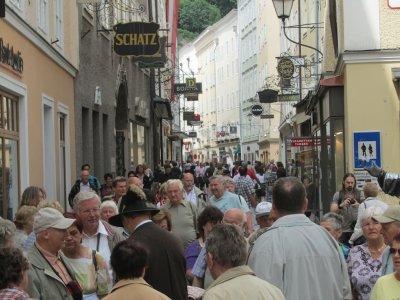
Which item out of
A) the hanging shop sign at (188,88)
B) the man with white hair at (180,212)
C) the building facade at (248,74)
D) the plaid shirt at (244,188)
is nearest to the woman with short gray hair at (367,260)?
→ the man with white hair at (180,212)

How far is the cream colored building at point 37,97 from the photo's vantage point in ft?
45.6

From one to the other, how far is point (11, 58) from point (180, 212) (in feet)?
15.2

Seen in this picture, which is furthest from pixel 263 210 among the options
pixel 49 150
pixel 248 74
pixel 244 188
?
pixel 248 74

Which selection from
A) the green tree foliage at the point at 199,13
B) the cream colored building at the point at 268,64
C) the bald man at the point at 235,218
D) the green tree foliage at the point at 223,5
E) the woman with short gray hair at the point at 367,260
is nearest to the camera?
the woman with short gray hair at the point at 367,260

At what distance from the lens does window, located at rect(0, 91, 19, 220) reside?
13617mm

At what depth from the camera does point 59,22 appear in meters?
19.6

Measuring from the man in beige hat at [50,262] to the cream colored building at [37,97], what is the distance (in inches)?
280

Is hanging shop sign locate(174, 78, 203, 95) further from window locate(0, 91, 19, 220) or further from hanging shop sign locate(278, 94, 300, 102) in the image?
window locate(0, 91, 19, 220)

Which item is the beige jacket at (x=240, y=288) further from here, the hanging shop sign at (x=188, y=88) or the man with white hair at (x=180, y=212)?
the hanging shop sign at (x=188, y=88)

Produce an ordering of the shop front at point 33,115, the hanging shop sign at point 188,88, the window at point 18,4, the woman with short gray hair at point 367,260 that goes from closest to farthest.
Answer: the woman with short gray hair at point 367,260 → the shop front at point 33,115 → the window at point 18,4 → the hanging shop sign at point 188,88

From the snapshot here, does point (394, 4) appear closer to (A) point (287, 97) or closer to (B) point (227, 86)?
(A) point (287, 97)

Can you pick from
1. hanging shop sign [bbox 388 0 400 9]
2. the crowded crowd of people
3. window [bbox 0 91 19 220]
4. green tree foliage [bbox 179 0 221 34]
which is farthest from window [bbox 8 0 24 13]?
green tree foliage [bbox 179 0 221 34]

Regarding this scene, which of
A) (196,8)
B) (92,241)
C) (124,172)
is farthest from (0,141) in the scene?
(196,8)

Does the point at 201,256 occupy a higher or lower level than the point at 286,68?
lower
